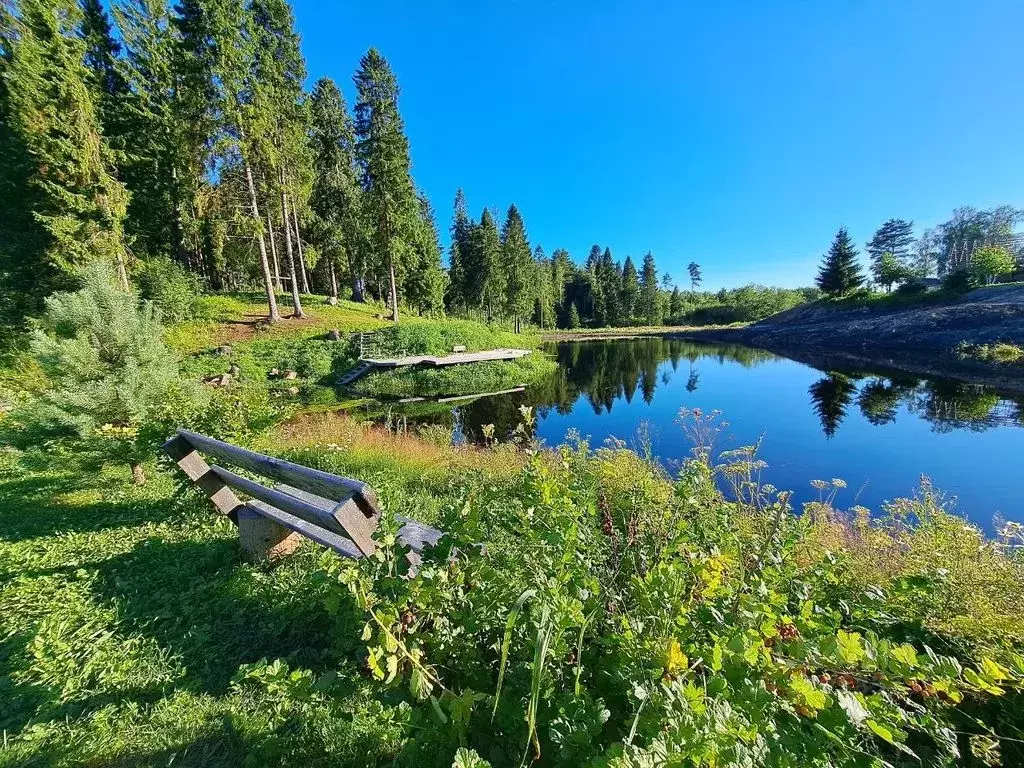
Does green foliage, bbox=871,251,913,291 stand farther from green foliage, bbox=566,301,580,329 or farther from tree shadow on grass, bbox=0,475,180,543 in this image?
tree shadow on grass, bbox=0,475,180,543

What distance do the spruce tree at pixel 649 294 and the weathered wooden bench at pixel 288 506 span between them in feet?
225

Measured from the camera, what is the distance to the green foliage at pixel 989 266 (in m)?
34.1

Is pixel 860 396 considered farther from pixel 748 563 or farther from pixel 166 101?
pixel 166 101

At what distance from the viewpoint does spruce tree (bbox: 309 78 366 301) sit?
94.3 feet

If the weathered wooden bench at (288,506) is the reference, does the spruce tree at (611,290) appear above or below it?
above

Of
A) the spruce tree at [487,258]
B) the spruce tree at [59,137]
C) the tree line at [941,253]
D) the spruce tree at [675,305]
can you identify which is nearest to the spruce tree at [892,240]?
the tree line at [941,253]

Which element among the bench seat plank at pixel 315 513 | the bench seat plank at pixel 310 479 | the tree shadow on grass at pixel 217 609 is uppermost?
the bench seat plank at pixel 310 479

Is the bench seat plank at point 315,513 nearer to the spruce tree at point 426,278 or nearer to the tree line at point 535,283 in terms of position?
the spruce tree at point 426,278

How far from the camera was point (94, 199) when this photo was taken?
1586 cm

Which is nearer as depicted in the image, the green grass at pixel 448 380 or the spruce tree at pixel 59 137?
the spruce tree at pixel 59 137

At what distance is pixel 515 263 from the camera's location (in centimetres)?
4088

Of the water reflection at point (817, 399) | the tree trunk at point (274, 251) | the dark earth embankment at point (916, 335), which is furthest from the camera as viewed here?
the tree trunk at point (274, 251)

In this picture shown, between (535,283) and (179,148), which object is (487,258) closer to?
(535,283)

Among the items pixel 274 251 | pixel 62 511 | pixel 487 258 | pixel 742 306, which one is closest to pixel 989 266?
pixel 742 306
